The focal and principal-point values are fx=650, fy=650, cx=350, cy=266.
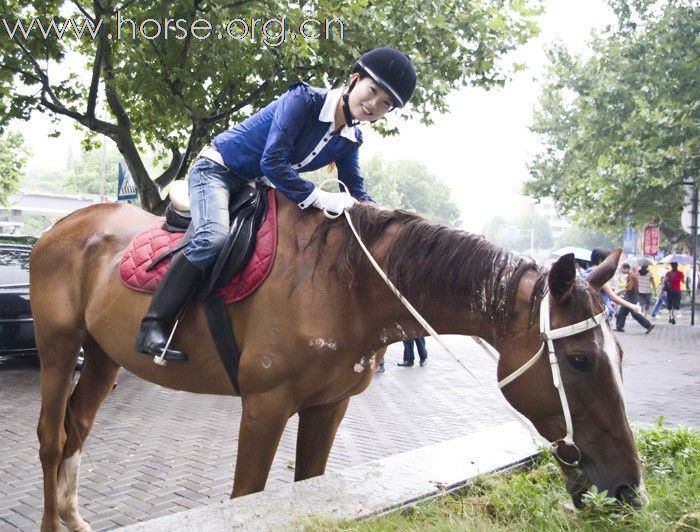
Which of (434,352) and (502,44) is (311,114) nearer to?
(502,44)

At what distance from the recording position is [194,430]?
674cm

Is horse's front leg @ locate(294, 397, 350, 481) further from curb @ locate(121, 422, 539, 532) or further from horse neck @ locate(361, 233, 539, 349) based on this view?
horse neck @ locate(361, 233, 539, 349)

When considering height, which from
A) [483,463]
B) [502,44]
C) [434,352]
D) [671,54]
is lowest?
[434,352]

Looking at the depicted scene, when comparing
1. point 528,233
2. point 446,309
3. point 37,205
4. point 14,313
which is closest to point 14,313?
point 14,313

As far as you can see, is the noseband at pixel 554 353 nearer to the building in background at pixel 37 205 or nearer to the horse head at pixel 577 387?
the horse head at pixel 577 387

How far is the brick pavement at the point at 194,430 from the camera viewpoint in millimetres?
4703

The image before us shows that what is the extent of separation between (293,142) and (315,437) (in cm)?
144

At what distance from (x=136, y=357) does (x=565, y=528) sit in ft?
7.25

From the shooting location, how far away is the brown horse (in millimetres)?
2479

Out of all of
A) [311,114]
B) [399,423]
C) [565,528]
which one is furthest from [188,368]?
[399,423]

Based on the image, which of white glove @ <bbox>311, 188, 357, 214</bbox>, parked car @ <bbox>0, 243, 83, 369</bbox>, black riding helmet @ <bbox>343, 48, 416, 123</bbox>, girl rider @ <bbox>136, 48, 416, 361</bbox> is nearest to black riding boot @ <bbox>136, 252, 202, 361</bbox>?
girl rider @ <bbox>136, 48, 416, 361</bbox>

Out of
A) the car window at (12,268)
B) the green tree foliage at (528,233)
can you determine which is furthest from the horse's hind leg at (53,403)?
the green tree foliage at (528,233)

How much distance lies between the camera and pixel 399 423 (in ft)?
23.9

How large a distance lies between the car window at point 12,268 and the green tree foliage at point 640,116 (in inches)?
599
